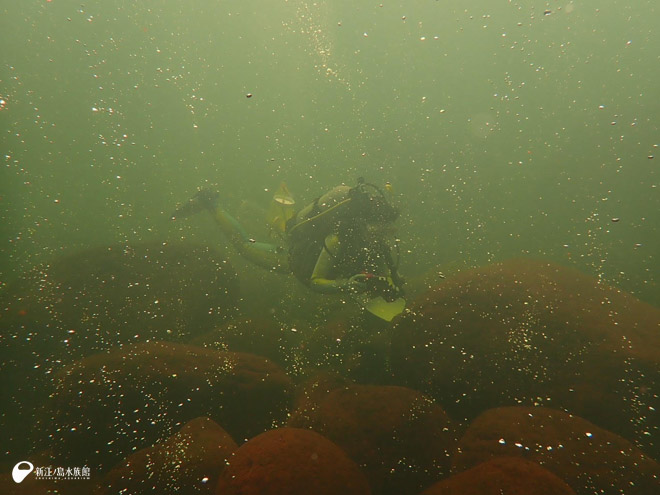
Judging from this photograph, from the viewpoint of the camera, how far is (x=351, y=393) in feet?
9.77

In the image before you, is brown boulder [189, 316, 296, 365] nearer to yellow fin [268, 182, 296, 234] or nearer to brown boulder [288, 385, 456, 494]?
brown boulder [288, 385, 456, 494]

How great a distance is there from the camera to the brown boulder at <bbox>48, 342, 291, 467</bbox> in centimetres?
283

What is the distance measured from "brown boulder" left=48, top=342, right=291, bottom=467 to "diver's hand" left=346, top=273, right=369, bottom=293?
1.58m

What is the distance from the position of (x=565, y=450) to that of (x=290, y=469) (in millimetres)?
1966

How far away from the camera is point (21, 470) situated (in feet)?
9.49

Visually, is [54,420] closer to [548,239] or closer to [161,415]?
[161,415]

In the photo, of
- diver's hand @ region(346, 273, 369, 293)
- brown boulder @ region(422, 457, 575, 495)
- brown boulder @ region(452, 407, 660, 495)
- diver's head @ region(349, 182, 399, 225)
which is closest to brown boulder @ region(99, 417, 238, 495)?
brown boulder @ region(422, 457, 575, 495)

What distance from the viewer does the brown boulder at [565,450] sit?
220cm

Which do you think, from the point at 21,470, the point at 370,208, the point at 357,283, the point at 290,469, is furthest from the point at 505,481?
the point at 21,470

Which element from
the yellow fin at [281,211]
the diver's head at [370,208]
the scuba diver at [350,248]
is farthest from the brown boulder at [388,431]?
the yellow fin at [281,211]

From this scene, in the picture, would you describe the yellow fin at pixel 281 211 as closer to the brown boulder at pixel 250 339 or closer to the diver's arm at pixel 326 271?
the diver's arm at pixel 326 271

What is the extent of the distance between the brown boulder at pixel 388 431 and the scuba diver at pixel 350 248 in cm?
157

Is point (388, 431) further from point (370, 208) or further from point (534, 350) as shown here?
point (370, 208)

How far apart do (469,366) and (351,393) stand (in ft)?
4.40
